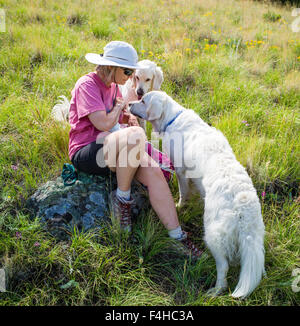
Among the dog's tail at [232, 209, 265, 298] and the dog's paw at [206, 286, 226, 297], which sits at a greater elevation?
the dog's tail at [232, 209, 265, 298]

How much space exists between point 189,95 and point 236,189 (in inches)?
96.3

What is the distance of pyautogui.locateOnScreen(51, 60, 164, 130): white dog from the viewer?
332 centimetres

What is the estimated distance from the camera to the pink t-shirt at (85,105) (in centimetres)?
239

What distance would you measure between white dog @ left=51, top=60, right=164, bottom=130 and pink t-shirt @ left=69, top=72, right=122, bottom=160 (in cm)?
75

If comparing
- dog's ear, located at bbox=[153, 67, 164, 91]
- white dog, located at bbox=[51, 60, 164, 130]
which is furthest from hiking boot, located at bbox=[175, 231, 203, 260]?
dog's ear, located at bbox=[153, 67, 164, 91]

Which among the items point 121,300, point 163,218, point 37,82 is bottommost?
point 121,300

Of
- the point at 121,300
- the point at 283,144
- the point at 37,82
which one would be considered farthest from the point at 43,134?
the point at 283,144

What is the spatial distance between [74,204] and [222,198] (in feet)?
4.24

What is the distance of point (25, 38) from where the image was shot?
16.5ft

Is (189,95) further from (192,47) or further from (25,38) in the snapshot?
(25,38)

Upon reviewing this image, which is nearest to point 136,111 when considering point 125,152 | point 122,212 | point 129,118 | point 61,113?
point 129,118

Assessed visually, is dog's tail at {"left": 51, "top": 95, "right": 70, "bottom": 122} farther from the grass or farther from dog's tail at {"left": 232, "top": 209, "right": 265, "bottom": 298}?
dog's tail at {"left": 232, "top": 209, "right": 265, "bottom": 298}

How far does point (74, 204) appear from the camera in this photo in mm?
→ 2465

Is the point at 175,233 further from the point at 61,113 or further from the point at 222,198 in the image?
the point at 61,113
